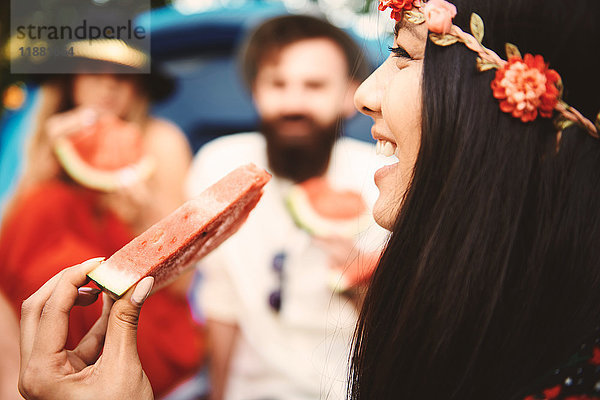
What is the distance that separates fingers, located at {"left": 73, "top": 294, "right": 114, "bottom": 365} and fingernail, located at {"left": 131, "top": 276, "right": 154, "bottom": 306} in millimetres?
208

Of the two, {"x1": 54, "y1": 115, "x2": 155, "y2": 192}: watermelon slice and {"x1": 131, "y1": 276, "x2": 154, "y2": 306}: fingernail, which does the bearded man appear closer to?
{"x1": 54, "y1": 115, "x2": 155, "y2": 192}: watermelon slice

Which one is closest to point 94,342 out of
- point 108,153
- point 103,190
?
point 103,190

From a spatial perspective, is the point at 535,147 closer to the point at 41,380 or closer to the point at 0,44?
the point at 41,380

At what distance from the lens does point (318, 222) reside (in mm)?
3566

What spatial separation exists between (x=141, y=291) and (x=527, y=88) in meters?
1.13

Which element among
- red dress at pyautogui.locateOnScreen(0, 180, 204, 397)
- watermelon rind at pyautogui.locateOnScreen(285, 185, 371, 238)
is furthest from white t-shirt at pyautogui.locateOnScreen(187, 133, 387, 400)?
red dress at pyautogui.locateOnScreen(0, 180, 204, 397)

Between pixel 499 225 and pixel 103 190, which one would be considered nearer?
pixel 499 225

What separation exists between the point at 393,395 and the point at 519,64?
1.01 m

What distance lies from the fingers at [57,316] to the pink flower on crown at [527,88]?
3.98ft

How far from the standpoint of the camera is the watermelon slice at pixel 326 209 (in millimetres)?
3533

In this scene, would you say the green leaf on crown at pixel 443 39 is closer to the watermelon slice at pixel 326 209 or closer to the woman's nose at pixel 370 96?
the woman's nose at pixel 370 96

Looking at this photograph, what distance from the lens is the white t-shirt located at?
3.49 meters

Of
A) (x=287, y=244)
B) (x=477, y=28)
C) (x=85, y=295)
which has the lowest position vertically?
(x=287, y=244)

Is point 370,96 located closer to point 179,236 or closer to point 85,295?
point 179,236
